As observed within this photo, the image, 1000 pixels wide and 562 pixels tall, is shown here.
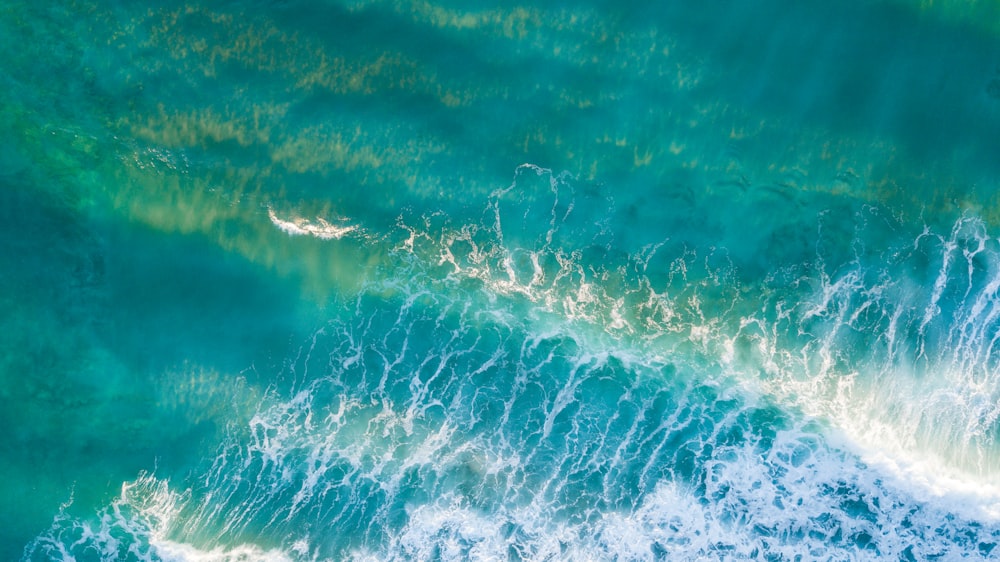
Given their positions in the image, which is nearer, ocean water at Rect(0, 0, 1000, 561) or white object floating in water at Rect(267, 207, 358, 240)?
ocean water at Rect(0, 0, 1000, 561)

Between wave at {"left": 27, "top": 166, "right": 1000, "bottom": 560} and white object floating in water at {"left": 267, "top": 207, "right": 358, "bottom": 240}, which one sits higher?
white object floating in water at {"left": 267, "top": 207, "right": 358, "bottom": 240}

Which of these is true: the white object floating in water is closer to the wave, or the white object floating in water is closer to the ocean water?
the ocean water

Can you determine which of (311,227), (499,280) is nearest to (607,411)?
(499,280)

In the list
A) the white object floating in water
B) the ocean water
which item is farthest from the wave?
the white object floating in water

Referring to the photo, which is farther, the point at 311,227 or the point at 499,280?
the point at 311,227

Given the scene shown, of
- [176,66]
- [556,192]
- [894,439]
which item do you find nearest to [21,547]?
[176,66]

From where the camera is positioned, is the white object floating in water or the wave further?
the white object floating in water

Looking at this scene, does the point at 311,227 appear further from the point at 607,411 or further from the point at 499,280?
the point at 607,411

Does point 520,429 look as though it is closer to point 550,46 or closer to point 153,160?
point 550,46
